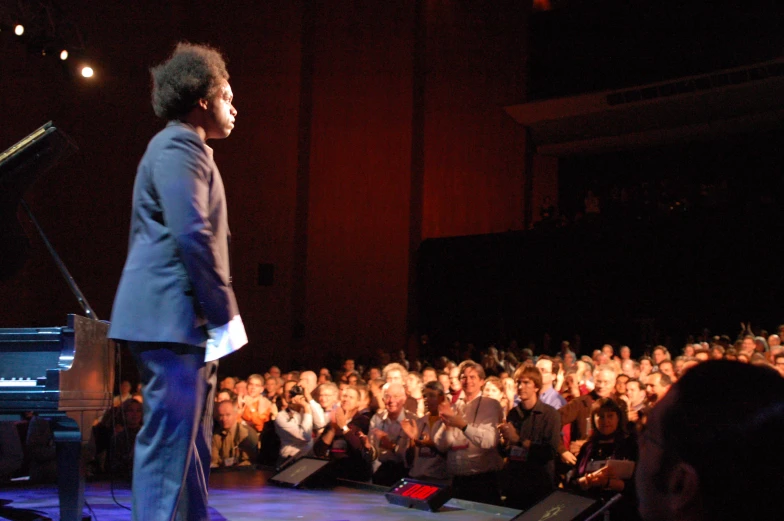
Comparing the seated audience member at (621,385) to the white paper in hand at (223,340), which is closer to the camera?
the white paper in hand at (223,340)

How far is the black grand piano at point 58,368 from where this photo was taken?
2609mm

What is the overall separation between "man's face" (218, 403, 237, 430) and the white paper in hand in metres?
4.72

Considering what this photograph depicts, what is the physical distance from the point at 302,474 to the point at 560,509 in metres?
1.64

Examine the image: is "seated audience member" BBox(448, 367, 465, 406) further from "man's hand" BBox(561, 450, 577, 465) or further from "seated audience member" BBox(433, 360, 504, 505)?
"seated audience member" BBox(433, 360, 504, 505)

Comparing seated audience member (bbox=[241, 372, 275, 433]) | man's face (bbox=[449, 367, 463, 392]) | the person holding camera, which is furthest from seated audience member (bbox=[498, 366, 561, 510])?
seated audience member (bbox=[241, 372, 275, 433])

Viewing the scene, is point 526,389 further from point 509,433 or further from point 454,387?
point 454,387

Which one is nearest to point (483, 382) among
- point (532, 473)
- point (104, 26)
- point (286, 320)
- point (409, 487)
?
point (532, 473)

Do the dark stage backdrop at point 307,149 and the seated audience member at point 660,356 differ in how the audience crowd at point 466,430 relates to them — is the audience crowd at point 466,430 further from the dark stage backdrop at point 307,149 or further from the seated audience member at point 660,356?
the dark stage backdrop at point 307,149

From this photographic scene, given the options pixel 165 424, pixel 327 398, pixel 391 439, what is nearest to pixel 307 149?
pixel 327 398

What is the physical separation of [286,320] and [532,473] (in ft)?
24.8

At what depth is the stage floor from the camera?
3.34m

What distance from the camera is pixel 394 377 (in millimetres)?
6129

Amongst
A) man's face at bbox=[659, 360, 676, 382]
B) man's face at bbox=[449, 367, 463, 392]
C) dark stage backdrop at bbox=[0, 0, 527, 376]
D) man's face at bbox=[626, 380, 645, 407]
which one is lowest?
man's face at bbox=[449, 367, 463, 392]

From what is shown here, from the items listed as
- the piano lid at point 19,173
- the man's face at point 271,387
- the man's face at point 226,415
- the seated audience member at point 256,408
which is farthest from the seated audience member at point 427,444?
the man's face at point 271,387
